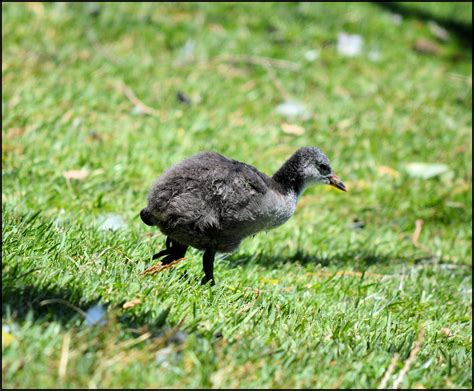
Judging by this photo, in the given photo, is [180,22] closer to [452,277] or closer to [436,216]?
[436,216]

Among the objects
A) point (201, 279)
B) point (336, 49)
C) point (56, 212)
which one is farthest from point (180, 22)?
point (201, 279)

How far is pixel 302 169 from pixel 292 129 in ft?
10.4

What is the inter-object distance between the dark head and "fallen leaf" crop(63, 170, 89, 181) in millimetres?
1949

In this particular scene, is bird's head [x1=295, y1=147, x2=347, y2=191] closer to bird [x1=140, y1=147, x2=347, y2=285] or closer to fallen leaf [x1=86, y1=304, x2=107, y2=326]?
bird [x1=140, y1=147, x2=347, y2=285]

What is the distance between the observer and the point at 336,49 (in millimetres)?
9586

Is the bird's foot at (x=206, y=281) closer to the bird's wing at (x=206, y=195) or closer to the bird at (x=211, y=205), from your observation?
the bird at (x=211, y=205)

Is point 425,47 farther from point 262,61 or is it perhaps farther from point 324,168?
point 324,168

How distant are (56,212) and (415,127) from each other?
14.4 ft

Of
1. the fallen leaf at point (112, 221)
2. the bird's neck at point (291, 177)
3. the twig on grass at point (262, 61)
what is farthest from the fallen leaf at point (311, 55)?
the bird's neck at point (291, 177)

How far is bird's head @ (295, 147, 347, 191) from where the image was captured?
15.1 feet

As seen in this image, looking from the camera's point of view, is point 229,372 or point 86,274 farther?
point 86,274

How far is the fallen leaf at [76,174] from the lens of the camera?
5902 mm

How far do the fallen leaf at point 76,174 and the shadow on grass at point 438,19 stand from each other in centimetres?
635

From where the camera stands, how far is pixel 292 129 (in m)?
7.71
